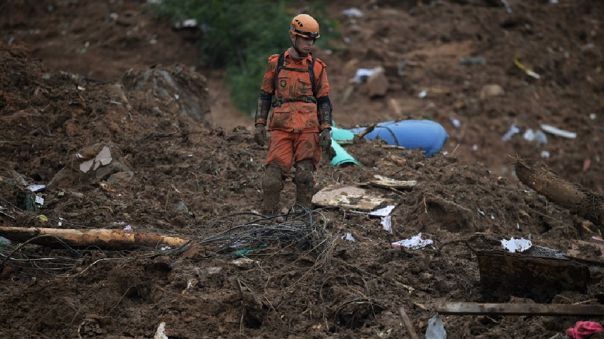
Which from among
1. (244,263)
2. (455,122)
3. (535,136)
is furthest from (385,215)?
(535,136)

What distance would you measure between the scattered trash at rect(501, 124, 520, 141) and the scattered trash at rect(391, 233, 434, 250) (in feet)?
21.2

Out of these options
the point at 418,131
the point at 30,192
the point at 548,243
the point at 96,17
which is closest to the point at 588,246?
the point at 548,243

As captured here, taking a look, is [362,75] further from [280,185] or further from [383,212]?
[280,185]

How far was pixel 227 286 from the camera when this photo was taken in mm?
4977

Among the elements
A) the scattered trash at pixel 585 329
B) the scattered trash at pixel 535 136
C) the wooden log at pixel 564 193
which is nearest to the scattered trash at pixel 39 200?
the wooden log at pixel 564 193

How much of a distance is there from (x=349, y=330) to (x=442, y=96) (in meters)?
8.60

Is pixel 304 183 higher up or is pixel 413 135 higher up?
pixel 304 183

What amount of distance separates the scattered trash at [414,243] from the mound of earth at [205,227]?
9cm

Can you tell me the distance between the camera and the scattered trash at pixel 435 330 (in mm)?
4371

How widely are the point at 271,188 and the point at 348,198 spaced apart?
988 mm

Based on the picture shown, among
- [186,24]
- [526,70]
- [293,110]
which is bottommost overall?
[526,70]

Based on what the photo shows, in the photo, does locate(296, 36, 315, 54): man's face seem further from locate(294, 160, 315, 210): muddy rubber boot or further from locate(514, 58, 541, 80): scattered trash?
locate(514, 58, 541, 80): scattered trash

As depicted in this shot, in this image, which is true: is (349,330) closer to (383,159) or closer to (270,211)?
(270,211)

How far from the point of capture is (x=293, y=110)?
19.2 ft
